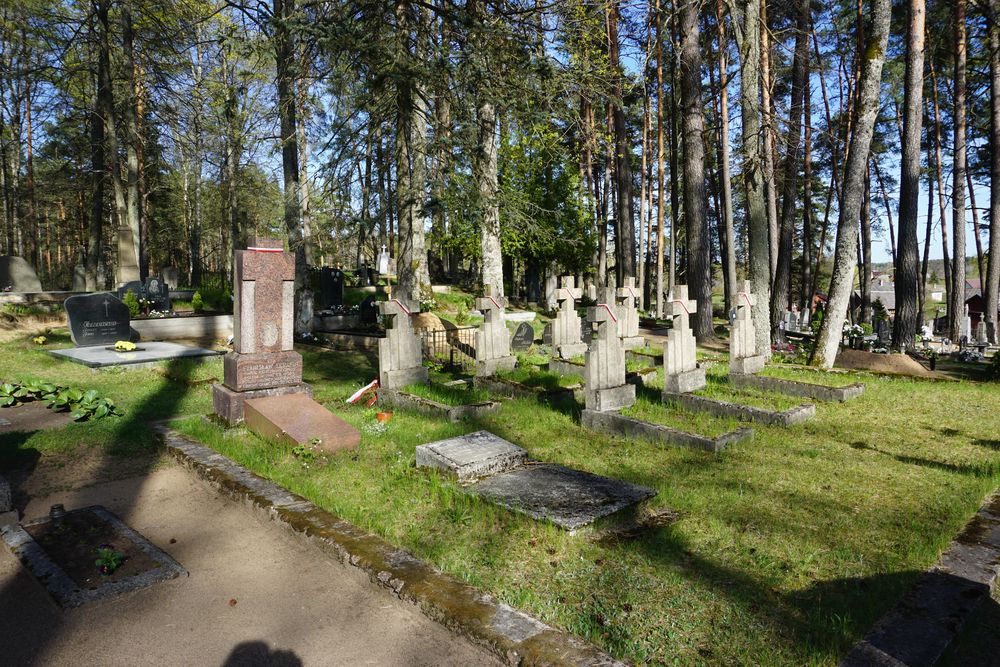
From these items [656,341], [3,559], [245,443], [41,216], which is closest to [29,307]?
[245,443]

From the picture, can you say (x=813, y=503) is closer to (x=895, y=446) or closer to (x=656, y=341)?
(x=895, y=446)

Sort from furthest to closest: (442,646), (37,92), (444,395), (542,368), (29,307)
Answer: (37,92)
(29,307)
(542,368)
(444,395)
(442,646)

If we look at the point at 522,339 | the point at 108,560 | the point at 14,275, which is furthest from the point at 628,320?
the point at 14,275

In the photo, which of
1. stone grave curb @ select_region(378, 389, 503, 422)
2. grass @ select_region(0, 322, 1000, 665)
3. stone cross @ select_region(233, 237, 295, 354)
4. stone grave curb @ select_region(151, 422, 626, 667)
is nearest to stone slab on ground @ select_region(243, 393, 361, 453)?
grass @ select_region(0, 322, 1000, 665)

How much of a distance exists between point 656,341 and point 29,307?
16038mm

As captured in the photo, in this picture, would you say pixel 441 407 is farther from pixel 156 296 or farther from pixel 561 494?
pixel 156 296

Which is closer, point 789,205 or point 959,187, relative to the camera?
point 959,187

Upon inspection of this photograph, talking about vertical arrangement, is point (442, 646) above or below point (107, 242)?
below

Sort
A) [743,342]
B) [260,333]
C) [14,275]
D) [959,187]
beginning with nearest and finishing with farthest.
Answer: [260,333] < [743,342] < [14,275] < [959,187]

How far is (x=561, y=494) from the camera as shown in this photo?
14.6ft

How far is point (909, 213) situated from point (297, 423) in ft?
49.7

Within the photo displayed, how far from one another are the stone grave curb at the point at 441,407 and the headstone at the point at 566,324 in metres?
4.79

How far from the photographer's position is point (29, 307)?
49.1 ft

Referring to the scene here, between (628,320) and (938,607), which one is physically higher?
(628,320)
